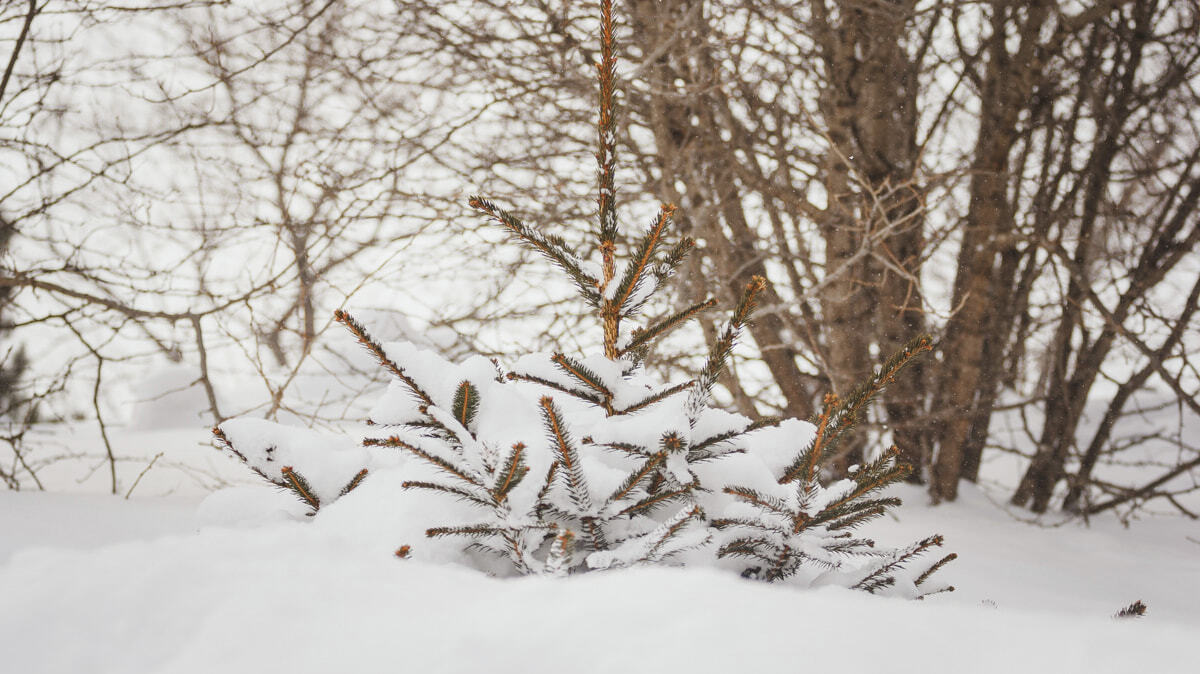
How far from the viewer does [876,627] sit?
88cm

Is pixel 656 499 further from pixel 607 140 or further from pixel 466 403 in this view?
pixel 607 140

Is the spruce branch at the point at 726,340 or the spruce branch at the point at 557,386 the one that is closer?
the spruce branch at the point at 726,340

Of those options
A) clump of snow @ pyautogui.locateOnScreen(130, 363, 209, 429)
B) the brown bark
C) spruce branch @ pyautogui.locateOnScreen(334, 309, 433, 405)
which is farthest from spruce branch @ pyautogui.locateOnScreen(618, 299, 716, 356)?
clump of snow @ pyautogui.locateOnScreen(130, 363, 209, 429)

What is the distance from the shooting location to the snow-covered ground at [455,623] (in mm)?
819

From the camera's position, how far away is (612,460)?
1315 millimetres

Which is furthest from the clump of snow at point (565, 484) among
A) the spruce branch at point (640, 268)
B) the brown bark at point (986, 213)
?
the brown bark at point (986, 213)

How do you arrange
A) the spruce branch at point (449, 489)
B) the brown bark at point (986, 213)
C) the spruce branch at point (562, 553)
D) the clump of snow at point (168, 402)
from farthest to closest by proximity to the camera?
the clump of snow at point (168, 402), the brown bark at point (986, 213), the spruce branch at point (449, 489), the spruce branch at point (562, 553)

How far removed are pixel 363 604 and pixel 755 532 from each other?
67 centimetres

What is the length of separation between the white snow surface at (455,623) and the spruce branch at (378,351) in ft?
0.93

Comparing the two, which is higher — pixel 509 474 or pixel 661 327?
pixel 661 327

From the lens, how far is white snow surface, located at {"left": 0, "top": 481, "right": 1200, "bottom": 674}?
819mm

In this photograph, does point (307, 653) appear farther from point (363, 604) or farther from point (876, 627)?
point (876, 627)

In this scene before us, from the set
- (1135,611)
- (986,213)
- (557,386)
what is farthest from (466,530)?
(986,213)

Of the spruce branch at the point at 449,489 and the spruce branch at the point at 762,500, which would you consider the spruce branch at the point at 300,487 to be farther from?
the spruce branch at the point at 762,500
